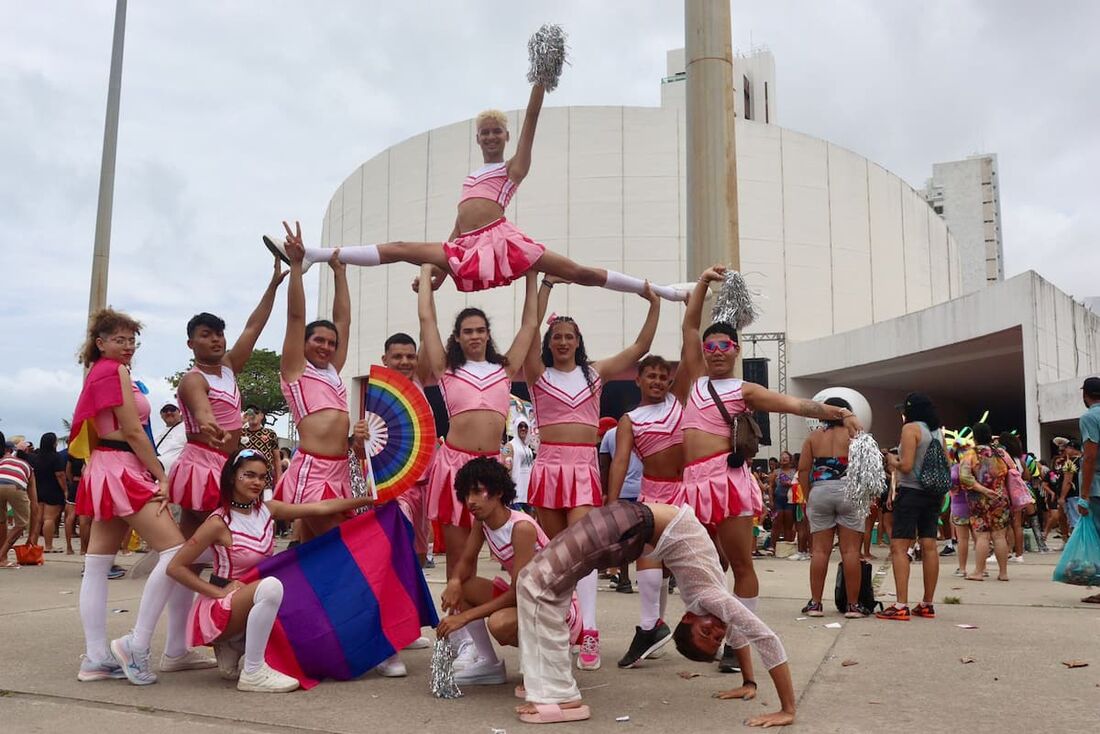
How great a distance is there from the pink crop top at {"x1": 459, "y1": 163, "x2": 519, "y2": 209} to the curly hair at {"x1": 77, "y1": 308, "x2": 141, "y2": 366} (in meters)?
1.99

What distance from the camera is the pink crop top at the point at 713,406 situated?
4.80 meters

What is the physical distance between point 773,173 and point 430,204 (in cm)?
1248

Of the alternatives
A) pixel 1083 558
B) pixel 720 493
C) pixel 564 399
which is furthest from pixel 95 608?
pixel 1083 558

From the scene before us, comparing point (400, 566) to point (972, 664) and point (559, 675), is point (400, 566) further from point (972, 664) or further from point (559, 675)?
point (972, 664)

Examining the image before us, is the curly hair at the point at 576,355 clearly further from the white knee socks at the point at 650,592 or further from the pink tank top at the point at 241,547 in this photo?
the pink tank top at the point at 241,547

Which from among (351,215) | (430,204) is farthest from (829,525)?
Result: (351,215)

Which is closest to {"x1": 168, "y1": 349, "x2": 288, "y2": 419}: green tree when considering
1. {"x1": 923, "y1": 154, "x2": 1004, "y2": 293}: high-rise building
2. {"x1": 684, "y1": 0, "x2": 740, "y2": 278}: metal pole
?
{"x1": 684, "y1": 0, "x2": 740, "y2": 278}: metal pole

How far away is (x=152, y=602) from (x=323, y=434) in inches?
45.3

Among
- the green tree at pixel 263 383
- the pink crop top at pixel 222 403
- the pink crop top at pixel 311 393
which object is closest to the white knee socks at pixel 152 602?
the pink crop top at pixel 222 403

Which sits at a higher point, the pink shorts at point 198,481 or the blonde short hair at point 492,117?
the blonde short hair at point 492,117

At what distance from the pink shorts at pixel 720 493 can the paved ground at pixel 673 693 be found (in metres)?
0.79

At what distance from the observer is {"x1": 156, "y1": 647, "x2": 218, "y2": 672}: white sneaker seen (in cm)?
463

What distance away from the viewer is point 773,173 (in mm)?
32562

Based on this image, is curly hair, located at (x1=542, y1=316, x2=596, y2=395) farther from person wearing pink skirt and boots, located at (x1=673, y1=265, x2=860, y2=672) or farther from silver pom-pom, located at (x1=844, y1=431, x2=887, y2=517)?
Answer: silver pom-pom, located at (x1=844, y1=431, x2=887, y2=517)
